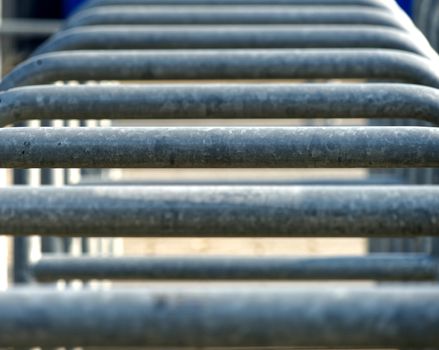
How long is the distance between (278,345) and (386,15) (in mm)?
1054

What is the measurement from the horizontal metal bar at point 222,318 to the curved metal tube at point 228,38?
0.82 m

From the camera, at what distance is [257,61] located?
114cm

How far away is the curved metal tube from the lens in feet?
4.22

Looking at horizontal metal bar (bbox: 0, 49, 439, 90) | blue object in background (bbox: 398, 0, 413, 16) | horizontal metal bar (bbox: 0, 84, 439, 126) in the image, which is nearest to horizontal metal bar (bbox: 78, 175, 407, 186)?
horizontal metal bar (bbox: 0, 49, 439, 90)

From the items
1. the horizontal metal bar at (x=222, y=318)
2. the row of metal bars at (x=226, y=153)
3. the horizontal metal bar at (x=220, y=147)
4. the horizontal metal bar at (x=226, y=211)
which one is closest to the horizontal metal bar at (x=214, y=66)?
the row of metal bars at (x=226, y=153)

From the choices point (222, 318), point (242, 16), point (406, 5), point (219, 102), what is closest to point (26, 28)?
point (406, 5)

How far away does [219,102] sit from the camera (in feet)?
3.17

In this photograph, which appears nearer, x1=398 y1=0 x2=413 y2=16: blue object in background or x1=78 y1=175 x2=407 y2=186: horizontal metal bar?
x1=78 y1=175 x2=407 y2=186: horizontal metal bar

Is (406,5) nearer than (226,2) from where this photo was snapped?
No

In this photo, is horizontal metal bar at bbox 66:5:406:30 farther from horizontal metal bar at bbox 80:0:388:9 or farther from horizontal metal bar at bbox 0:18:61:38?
horizontal metal bar at bbox 0:18:61:38

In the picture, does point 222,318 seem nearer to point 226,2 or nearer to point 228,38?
point 228,38

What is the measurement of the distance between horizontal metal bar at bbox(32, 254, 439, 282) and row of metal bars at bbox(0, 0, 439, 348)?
27 cm

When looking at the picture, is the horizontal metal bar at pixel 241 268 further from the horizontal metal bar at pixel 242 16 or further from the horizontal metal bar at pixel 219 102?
the horizontal metal bar at pixel 219 102

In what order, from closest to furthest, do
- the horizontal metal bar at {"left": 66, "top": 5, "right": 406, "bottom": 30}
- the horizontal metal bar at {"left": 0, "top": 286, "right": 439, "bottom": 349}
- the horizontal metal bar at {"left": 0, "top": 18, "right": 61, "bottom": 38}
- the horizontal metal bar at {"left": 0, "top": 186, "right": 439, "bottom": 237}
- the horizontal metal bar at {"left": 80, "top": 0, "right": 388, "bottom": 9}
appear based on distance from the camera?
1. the horizontal metal bar at {"left": 0, "top": 286, "right": 439, "bottom": 349}
2. the horizontal metal bar at {"left": 0, "top": 186, "right": 439, "bottom": 237}
3. the horizontal metal bar at {"left": 66, "top": 5, "right": 406, "bottom": 30}
4. the horizontal metal bar at {"left": 80, "top": 0, "right": 388, "bottom": 9}
5. the horizontal metal bar at {"left": 0, "top": 18, "right": 61, "bottom": 38}
